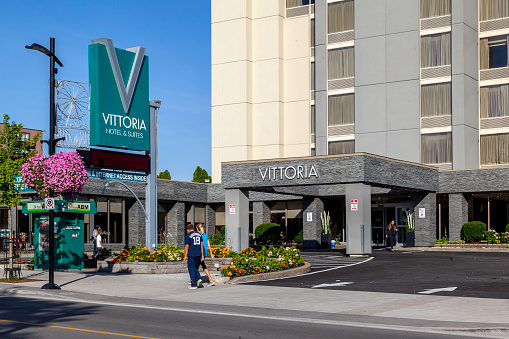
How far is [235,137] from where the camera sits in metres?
57.8

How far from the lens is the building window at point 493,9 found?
49.3 metres

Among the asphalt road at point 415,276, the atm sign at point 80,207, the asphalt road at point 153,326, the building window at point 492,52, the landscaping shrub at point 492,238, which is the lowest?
the asphalt road at point 415,276

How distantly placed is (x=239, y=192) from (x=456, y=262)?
13.0 meters

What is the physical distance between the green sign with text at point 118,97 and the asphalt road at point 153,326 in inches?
561

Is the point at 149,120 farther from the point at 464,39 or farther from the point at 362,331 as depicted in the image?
the point at 464,39

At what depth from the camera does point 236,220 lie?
123 feet

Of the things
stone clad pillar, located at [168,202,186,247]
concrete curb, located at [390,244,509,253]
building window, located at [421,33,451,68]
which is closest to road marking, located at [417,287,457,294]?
concrete curb, located at [390,244,509,253]

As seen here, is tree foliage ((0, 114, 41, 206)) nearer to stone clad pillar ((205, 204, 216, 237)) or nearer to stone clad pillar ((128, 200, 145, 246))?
stone clad pillar ((128, 200, 145, 246))

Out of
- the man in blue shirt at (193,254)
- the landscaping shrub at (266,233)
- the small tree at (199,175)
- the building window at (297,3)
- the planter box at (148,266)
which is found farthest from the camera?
Answer: the small tree at (199,175)

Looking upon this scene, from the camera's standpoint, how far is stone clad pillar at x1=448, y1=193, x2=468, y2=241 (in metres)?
44.0

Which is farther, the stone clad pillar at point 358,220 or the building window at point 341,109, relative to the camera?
the building window at point 341,109

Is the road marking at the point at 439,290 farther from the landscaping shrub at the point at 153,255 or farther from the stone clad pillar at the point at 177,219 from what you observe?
the stone clad pillar at the point at 177,219

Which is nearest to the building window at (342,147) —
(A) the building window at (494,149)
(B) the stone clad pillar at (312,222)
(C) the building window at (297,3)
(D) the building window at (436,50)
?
(B) the stone clad pillar at (312,222)

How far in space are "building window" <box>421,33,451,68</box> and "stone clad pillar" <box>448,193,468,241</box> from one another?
397 inches
